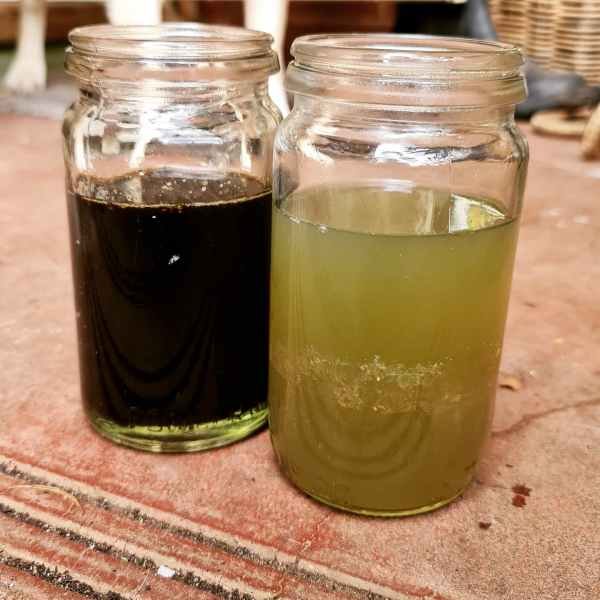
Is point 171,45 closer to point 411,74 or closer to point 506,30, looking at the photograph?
point 411,74

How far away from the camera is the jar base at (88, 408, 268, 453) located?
583 millimetres

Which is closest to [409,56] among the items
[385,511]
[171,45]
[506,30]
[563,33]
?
[171,45]

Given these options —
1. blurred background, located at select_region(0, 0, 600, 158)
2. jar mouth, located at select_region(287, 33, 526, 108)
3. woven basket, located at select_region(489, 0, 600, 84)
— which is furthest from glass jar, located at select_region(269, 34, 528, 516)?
woven basket, located at select_region(489, 0, 600, 84)

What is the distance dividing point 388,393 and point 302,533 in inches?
4.2

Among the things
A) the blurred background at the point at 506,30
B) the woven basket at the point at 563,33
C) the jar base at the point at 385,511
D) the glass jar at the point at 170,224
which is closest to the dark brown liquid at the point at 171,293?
the glass jar at the point at 170,224

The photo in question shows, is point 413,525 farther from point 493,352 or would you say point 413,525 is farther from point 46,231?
point 46,231

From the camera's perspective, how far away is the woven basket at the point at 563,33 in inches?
79.0

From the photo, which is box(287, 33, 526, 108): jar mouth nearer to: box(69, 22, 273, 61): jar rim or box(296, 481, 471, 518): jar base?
box(69, 22, 273, 61): jar rim

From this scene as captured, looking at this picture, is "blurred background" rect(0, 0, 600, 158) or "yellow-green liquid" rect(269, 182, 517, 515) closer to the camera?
"yellow-green liquid" rect(269, 182, 517, 515)

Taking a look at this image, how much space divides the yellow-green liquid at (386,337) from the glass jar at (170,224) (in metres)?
0.04

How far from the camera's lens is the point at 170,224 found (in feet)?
1.74

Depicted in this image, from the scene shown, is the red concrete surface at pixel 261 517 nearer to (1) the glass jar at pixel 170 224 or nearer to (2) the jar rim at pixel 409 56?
(1) the glass jar at pixel 170 224

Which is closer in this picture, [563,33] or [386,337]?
[386,337]

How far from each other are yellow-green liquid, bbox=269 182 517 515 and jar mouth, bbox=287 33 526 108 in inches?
3.0
